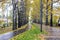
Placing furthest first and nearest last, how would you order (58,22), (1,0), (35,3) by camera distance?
(58,22)
(35,3)
(1,0)

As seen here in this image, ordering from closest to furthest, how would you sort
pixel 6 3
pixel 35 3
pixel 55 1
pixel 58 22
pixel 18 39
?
1. pixel 18 39
2. pixel 6 3
3. pixel 55 1
4. pixel 35 3
5. pixel 58 22

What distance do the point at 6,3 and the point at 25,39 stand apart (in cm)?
1850

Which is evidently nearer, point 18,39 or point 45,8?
point 18,39

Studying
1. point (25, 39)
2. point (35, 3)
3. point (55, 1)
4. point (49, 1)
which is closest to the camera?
point (25, 39)

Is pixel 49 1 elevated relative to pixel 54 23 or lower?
elevated

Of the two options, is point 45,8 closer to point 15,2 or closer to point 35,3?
point 35,3

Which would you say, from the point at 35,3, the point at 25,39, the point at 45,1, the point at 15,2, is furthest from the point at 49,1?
the point at 25,39

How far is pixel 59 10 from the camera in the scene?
37.0 meters

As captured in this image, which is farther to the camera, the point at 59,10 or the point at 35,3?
the point at 35,3

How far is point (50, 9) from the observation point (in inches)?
1406

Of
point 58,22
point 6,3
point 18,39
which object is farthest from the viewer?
point 58,22

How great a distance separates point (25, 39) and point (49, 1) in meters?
26.7

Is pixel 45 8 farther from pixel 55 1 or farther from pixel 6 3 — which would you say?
pixel 6 3

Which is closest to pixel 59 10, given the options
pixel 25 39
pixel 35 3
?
pixel 35 3
